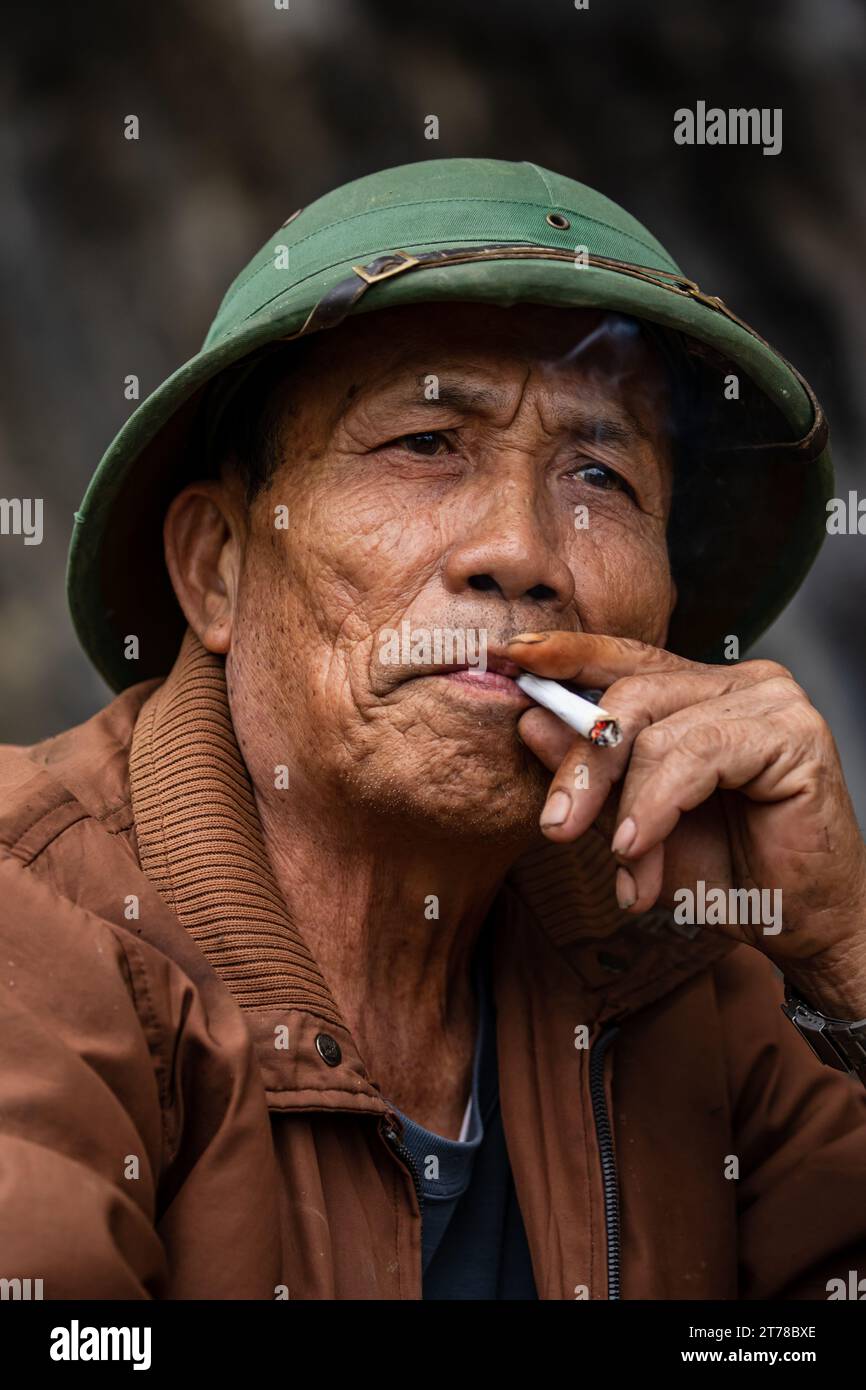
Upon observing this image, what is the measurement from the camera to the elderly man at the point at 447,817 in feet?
6.16

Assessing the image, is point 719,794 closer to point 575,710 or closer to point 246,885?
point 575,710

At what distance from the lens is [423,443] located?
2201 millimetres

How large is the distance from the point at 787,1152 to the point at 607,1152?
Answer: 401 mm

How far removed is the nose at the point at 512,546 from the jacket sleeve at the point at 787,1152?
0.92 metres

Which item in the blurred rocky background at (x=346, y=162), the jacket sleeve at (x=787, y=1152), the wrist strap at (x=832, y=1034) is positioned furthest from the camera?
the blurred rocky background at (x=346, y=162)

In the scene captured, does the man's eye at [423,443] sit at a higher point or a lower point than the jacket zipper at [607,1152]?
higher

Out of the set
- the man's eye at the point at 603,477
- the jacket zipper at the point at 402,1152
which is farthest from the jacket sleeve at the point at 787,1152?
the man's eye at the point at 603,477

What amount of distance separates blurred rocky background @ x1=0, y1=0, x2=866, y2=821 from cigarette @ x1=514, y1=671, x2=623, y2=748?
189cm

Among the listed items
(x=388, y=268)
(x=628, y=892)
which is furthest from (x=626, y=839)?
(x=388, y=268)

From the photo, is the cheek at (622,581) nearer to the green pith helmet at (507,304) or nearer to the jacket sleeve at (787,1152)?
the green pith helmet at (507,304)

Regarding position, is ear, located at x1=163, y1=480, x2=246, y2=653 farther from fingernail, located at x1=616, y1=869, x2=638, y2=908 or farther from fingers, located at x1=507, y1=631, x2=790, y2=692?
fingernail, located at x1=616, y1=869, x2=638, y2=908

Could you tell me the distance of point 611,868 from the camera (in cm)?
250

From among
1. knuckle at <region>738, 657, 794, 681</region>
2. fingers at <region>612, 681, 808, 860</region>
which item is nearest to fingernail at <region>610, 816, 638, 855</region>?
fingers at <region>612, 681, 808, 860</region>

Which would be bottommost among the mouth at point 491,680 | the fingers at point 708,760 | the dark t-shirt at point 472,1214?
the dark t-shirt at point 472,1214
